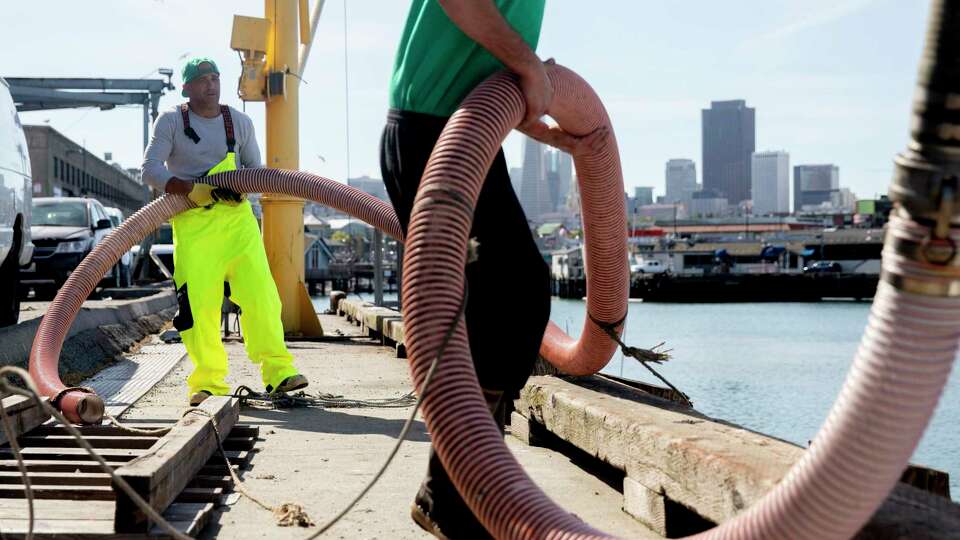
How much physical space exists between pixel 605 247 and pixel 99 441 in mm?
2266

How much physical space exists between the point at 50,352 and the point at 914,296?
509cm

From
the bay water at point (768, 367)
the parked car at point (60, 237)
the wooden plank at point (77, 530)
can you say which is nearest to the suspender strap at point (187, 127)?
the bay water at point (768, 367)

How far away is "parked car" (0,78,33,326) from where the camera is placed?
8555 mm

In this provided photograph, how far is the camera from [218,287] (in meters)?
6.37

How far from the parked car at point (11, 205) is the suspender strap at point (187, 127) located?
2633 millimetres

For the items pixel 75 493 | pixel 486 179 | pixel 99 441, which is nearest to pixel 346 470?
pixel 99 441

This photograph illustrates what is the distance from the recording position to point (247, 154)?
6773 millimetres

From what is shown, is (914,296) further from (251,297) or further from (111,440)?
(251,297)

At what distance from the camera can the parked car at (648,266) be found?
11242 cm

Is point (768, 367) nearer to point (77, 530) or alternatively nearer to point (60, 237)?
point (60, 237)

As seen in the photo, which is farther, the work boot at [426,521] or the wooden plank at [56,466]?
the wooden plank at [56,466]

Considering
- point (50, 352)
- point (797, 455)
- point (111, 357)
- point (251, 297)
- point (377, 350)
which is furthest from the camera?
point (377, 350)

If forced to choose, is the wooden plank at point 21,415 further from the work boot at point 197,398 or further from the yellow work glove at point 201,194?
the yellow work glove at point 201,194

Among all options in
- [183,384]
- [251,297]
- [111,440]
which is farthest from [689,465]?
[183,384]
